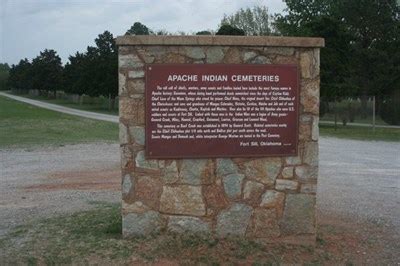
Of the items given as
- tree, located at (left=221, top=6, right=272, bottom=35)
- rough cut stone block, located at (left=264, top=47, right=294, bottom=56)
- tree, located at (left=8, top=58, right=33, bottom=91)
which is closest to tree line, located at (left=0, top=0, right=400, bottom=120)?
tree, located at (left=221, top=6, right=272, bottom=35)

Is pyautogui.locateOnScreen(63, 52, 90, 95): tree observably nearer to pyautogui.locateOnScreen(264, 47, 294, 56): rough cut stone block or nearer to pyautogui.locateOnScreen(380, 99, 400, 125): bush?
pyautogui.locateOnScreen(380, 99, 400, 125): bush

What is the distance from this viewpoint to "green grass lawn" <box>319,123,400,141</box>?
84.2 ft

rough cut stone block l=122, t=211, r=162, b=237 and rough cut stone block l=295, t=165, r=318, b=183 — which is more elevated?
rough cut stone block l=295, t=165, r=318, b=183

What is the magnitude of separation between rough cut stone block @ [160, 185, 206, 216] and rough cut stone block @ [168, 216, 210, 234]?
0.22 ft

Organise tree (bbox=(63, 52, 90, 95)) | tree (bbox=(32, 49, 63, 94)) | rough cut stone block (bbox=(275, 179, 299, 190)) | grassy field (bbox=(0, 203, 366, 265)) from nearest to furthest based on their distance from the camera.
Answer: grassy field (bbox=(0, 203, 366, 265)) < rough cut stone block (bbox=(275, 179, 299, 190)) < tree (bbox=(63, 52, 90, 95)) < tree (bbox=(32, 49, 63, 94))

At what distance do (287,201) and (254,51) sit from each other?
1.71m

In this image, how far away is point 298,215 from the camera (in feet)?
22.0

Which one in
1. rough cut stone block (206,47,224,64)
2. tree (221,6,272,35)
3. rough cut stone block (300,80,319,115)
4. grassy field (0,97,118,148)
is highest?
tree (221,6,272,35)

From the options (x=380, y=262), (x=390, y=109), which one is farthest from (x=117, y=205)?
(x=390, y=109)

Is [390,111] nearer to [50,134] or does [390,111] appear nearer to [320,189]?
[50,134]

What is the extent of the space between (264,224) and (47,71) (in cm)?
8608

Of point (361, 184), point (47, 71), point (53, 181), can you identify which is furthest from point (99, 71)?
point (361, 184)

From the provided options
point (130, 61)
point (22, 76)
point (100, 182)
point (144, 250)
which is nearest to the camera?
point (144, 250)

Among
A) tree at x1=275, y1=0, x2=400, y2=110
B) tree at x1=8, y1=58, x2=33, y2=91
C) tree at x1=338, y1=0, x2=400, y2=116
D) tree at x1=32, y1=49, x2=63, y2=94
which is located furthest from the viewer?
tree at x1=8, y1=58, x2=33, y2=91
